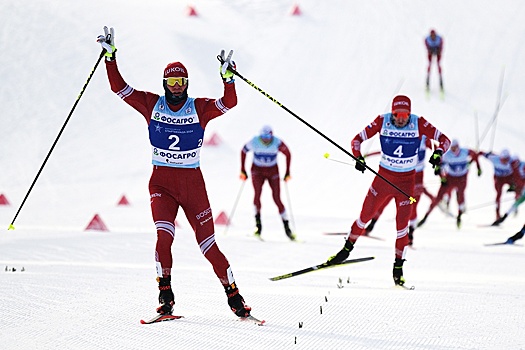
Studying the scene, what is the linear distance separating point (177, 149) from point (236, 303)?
1.19 m

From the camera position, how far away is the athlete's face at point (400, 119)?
7.75 meters

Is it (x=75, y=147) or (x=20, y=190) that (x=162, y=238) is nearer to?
(x=20, y=190)

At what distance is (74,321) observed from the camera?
5.17 metres

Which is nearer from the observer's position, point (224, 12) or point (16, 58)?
point (16, 58)

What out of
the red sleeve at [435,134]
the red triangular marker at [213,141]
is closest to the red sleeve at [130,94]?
the red sleeve at [435,134]

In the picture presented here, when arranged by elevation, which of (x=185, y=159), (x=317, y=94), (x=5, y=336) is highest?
(x=317, y=94)

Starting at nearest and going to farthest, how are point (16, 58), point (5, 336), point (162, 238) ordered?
1. point (5, 336)
2. point (162, 238)
3. point (16, 58)

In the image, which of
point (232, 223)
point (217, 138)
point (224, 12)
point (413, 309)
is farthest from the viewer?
point (224, 12)

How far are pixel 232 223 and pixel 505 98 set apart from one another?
11.9 m

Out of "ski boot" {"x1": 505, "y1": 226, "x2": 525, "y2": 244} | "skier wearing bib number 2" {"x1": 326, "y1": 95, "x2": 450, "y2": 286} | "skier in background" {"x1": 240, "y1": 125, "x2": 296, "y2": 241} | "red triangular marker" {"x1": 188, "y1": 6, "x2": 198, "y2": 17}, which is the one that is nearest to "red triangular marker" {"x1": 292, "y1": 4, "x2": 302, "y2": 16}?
"red triangular marker" {"x1": 188, "y1": 6, "x2": 198, "y2": 17}

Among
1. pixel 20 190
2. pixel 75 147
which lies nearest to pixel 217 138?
pixel 75 147

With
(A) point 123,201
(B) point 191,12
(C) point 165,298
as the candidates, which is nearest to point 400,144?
(C) point 165,298

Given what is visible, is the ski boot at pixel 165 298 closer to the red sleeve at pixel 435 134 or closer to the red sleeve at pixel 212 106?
the red sleeve at pixel 212 106

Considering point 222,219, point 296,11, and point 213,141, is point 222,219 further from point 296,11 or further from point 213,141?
point 296,11
